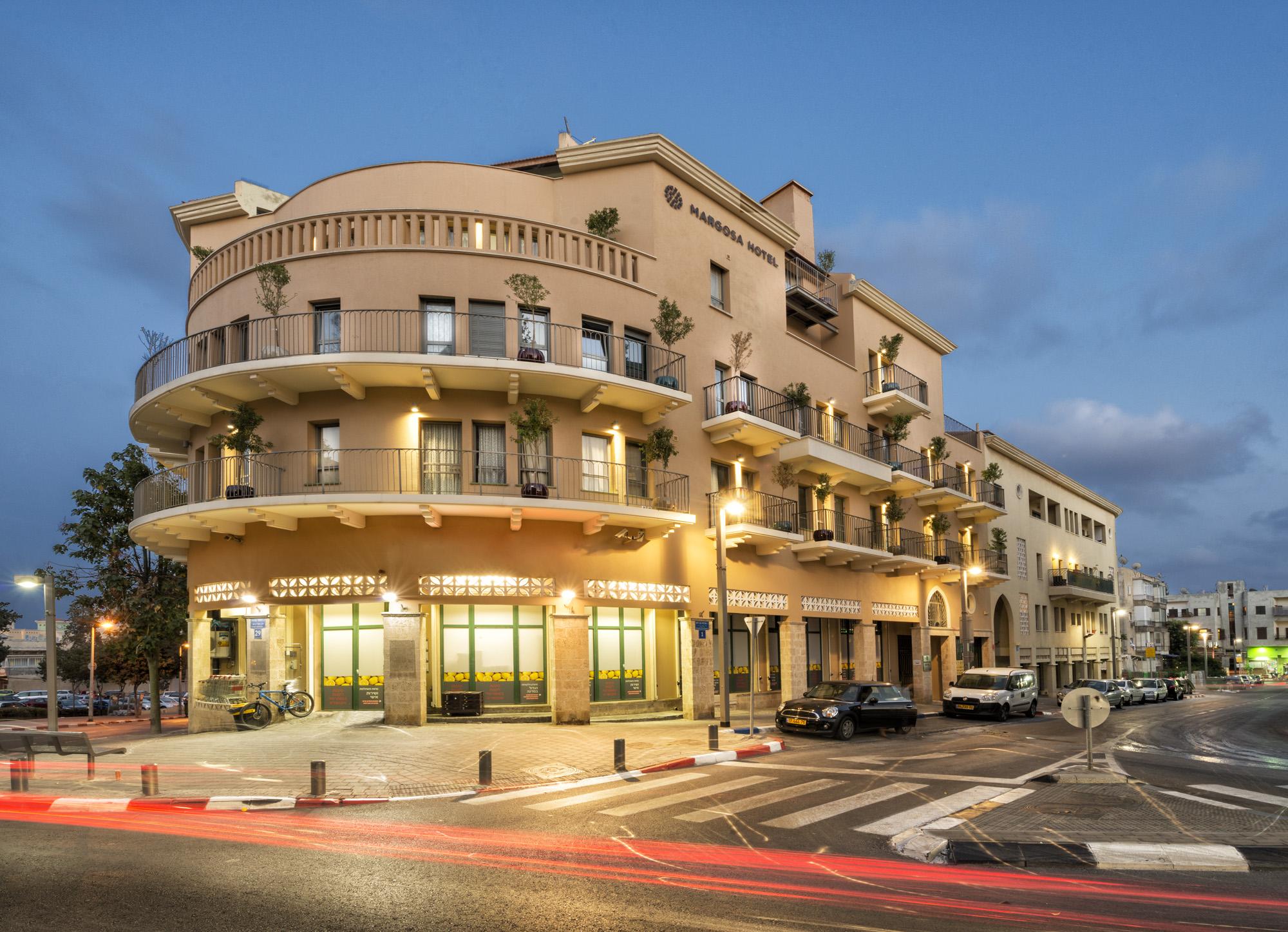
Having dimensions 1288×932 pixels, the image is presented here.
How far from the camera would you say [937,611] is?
44812 millimetres

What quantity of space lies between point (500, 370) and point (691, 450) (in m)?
7.95

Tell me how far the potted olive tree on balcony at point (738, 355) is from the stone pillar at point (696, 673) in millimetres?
7221

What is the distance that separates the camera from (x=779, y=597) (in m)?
32.2

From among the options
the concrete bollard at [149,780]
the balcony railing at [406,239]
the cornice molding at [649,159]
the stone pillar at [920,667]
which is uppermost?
the cornice molding at [649,159]

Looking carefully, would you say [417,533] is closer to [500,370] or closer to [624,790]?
[500,370]

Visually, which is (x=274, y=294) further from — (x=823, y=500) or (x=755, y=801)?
(x=823, y=500)

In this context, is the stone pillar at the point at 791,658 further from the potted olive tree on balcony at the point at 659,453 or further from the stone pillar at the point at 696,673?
the potted olive tree on balcony at the point at 659,453

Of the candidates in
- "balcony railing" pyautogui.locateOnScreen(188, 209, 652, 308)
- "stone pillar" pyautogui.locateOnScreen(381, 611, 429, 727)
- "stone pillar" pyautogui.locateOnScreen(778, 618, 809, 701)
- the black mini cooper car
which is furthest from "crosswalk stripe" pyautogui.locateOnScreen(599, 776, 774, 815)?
"stone pillar" pyautogui.locateOnScreen(778, 618, 809, 701)

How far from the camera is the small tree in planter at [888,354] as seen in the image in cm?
4050

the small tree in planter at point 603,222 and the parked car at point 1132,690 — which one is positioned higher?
the small tree in planter at point 603,222

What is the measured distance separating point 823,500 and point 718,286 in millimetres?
9190

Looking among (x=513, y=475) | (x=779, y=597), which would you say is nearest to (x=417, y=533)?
(x=513, y=475)

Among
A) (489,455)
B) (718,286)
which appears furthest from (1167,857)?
(718,286)

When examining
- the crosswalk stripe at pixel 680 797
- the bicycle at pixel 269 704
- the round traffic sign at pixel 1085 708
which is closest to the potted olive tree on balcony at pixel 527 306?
the bicycle at pixel 269 704
